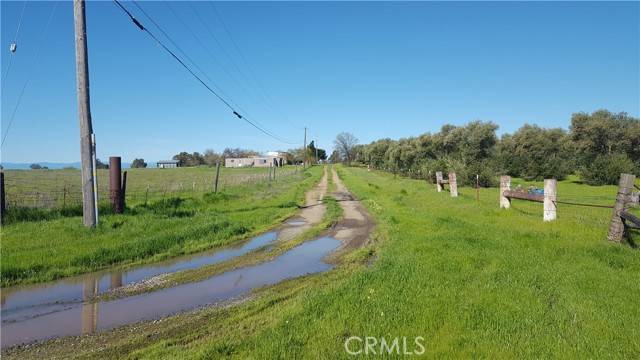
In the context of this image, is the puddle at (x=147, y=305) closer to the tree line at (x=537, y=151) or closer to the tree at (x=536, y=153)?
the tree line at (x=537, y=151)

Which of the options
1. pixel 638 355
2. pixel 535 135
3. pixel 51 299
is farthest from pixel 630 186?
pixel 535 135

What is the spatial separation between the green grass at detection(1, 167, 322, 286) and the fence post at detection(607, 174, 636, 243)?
381 inches

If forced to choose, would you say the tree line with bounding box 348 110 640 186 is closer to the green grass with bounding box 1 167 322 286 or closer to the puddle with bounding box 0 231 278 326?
the green grass with bounding box 1 167 322 286

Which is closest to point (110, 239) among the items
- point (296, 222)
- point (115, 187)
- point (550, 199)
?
Answer: point (115, 187)

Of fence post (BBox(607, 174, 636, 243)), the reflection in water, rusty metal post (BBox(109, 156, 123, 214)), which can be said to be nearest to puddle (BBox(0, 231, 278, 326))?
the reflection in water

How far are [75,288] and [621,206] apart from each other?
11.6 m

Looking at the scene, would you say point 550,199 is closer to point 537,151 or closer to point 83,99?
point 83,99

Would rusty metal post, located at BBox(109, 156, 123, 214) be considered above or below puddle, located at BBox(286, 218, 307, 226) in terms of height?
above

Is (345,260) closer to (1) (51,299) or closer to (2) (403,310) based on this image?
(2) (403,310)

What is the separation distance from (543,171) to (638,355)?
136 feet

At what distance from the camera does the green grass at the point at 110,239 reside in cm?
865

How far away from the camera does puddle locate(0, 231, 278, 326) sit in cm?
656

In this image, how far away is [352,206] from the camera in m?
20.1

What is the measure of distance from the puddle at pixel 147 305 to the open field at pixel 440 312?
531mm
